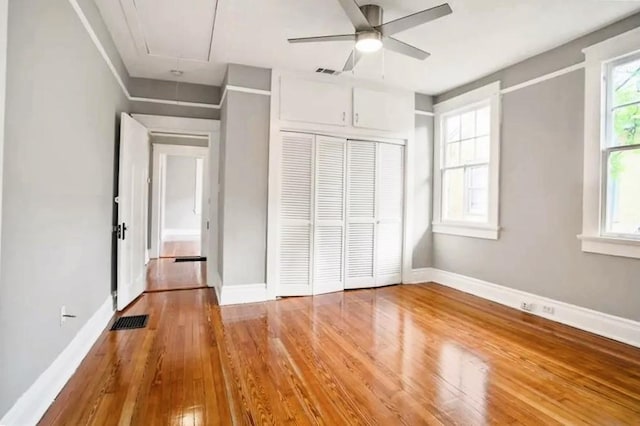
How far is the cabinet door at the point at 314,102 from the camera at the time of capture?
4055mm

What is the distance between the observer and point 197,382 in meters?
2.16

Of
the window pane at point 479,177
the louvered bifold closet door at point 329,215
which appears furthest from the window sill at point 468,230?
the louvered bifold closet door at point 329,215

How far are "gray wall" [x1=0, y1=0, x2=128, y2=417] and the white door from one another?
1.91 feet

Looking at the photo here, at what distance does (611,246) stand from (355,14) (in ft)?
9.59

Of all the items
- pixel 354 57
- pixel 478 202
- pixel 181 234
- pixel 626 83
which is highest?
pixel 354 57

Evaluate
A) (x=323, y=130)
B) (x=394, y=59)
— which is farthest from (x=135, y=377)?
(x=394, y=59)

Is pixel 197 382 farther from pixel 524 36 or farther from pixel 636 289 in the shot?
pixel 524 36

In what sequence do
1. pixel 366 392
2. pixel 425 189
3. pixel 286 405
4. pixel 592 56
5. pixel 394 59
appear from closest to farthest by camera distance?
pixel 286 405 → pixel 366 392 → pixel 592 56 → pixel 394 59 → pixel 425 189

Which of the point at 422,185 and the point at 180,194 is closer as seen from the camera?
the point at 422,185

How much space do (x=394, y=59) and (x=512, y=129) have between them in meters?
1.59

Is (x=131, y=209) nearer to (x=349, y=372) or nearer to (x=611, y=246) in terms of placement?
(x=349, y=372)

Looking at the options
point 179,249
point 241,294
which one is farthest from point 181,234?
point 241,294

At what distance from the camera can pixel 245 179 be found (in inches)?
154

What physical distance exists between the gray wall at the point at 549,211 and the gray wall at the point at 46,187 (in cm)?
422
